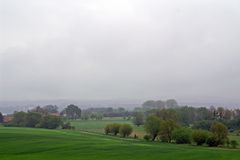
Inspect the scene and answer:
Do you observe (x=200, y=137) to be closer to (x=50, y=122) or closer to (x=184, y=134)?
(x=184, y=134)

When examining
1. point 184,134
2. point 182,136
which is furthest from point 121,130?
point 184,134

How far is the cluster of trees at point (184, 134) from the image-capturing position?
88.9m

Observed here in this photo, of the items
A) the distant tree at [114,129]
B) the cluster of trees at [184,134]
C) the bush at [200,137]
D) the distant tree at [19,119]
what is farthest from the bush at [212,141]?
the distant tree at [19,119]

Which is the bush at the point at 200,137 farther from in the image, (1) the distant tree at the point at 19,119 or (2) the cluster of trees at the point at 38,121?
(1) the distant tree at the point at 19,119

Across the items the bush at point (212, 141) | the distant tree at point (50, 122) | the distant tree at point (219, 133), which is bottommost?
the bush at point (212, 141)

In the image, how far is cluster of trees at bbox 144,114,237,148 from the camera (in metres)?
88.9

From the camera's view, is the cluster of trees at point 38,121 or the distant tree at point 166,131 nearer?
the distant tree at point 166,131

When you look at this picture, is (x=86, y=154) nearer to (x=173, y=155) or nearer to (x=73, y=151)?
(x=73, y=151)

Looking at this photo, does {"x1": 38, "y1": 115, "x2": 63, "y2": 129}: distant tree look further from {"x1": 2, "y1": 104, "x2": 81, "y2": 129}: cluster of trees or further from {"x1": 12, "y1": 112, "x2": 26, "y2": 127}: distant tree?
{"x1": 12, "y1": 112, "x2": 26, "y2": 127}: distant tree

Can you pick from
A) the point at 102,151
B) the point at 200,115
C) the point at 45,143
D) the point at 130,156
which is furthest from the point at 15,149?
the point at 200,115

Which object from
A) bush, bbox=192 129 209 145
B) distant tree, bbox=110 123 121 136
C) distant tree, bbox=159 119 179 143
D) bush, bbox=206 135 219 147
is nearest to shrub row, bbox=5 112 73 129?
distant tree, bbox=110 123 121 136

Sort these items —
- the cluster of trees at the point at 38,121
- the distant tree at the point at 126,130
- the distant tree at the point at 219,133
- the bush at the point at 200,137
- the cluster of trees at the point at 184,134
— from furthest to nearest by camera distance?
the cluster of trees at the point at 38,121 → the distant tree at the point at 126,130 → the distant tree at the point at 219,133 → the cluster of trees at the point at 184,134 → the bush at the point at 200,137

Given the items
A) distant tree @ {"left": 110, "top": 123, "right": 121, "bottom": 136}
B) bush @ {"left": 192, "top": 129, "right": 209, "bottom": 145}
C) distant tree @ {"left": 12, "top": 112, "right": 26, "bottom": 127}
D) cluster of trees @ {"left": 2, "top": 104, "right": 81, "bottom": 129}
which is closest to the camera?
bush @ {"left": 192, "top": 129, "right": 209, "bottom": 145}

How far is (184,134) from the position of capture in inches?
3642
